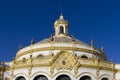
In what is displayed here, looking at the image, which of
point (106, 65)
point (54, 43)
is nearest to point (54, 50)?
point (54, 43)

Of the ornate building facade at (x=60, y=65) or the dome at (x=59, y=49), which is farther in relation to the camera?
the dome at (x=59, y=49)

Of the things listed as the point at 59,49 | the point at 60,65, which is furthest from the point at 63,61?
the point at 59,49

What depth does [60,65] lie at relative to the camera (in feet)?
178

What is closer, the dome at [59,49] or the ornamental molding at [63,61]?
the ornamental molding at [63,61]

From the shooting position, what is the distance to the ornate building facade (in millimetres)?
54156

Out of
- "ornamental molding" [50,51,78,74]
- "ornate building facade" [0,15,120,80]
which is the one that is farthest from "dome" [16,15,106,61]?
"ornamental molding" [50,51,78,74]

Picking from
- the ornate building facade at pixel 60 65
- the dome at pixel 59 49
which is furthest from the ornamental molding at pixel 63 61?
the dome at pixel 59 49

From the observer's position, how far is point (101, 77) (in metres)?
55.8

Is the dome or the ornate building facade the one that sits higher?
the dome

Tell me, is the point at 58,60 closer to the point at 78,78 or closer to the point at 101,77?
the point at 78,78

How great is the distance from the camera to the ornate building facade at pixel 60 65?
5416 centimetres

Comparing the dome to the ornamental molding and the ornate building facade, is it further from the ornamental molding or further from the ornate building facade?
the ornamental molding

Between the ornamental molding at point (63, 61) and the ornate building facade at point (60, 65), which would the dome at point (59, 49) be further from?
the ornamental molding at point (63, 61)

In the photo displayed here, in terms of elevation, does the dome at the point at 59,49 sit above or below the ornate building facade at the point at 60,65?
above
